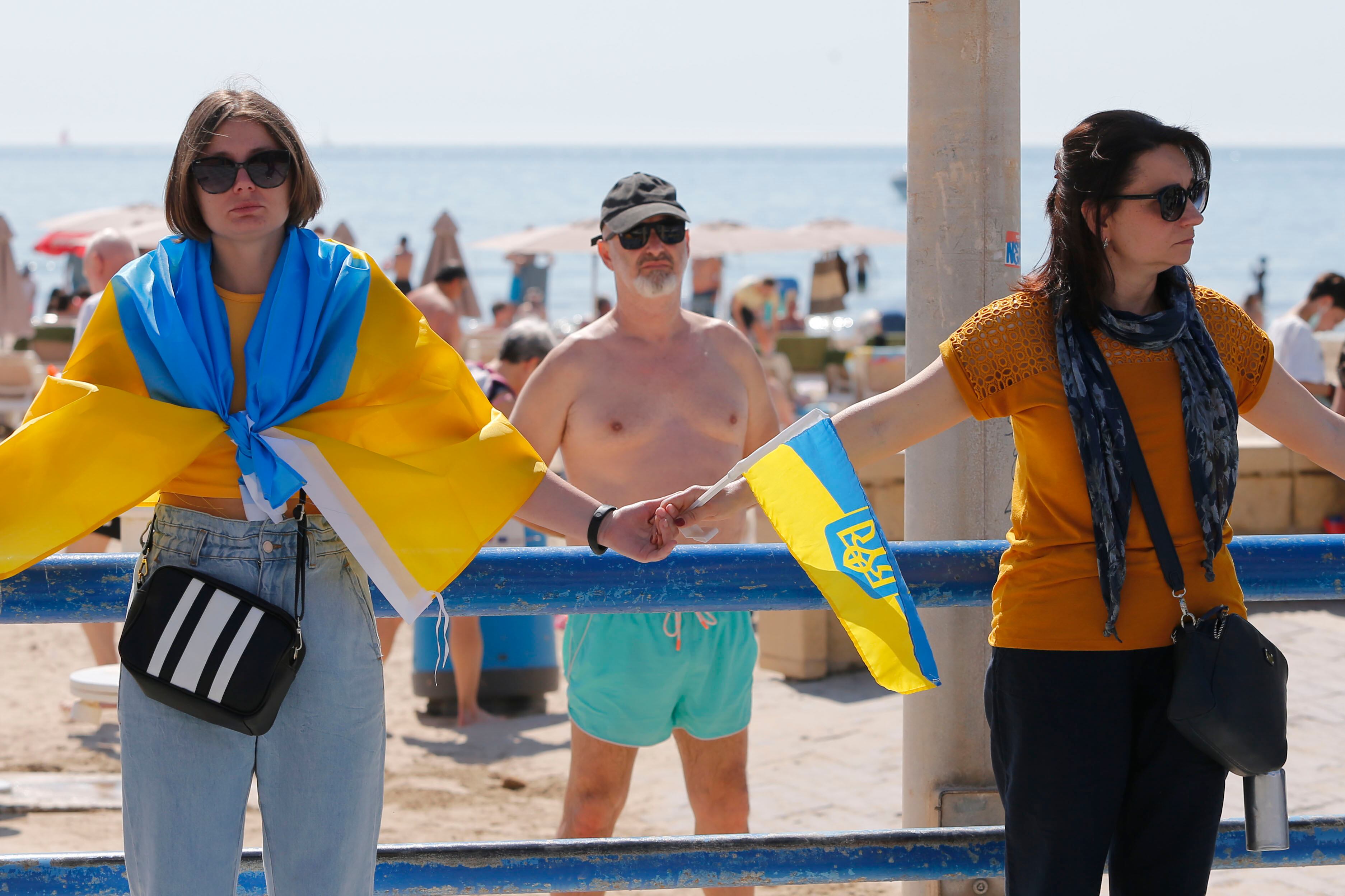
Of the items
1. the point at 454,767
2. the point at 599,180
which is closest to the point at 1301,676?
the point at 454,767

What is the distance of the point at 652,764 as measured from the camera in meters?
5.82

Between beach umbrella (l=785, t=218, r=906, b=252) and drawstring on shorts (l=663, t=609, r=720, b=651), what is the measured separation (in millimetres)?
18170

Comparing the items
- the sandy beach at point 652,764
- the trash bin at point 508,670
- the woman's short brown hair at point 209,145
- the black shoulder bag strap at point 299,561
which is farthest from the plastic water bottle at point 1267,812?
the trash bin at point 508,670

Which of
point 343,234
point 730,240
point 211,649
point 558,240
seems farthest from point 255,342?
point 343,234

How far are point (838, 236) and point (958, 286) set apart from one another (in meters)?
19.6

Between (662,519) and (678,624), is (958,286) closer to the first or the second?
(678,624)

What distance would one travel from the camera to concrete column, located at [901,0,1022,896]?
322cm

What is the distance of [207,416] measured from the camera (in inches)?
83.8

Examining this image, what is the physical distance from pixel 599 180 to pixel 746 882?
19263 cm

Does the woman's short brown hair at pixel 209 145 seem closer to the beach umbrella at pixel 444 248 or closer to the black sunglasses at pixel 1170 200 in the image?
the black sunglasses at pixel 1170 200

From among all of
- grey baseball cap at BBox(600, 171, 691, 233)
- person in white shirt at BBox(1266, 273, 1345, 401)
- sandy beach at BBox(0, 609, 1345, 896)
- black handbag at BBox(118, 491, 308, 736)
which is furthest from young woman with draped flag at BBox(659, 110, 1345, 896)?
person in white shirt at BBox(1266, 273, 1345, 401)

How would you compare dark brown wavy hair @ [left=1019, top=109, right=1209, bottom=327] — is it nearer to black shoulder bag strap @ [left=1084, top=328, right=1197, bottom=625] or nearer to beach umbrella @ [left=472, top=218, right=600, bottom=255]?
black shoulder bag strap @ [left=1084, top=328, right=1197, bottom=625]

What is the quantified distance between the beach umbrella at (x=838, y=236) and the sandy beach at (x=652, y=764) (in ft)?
49.2

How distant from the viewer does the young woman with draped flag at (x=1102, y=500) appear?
7.40 feet
